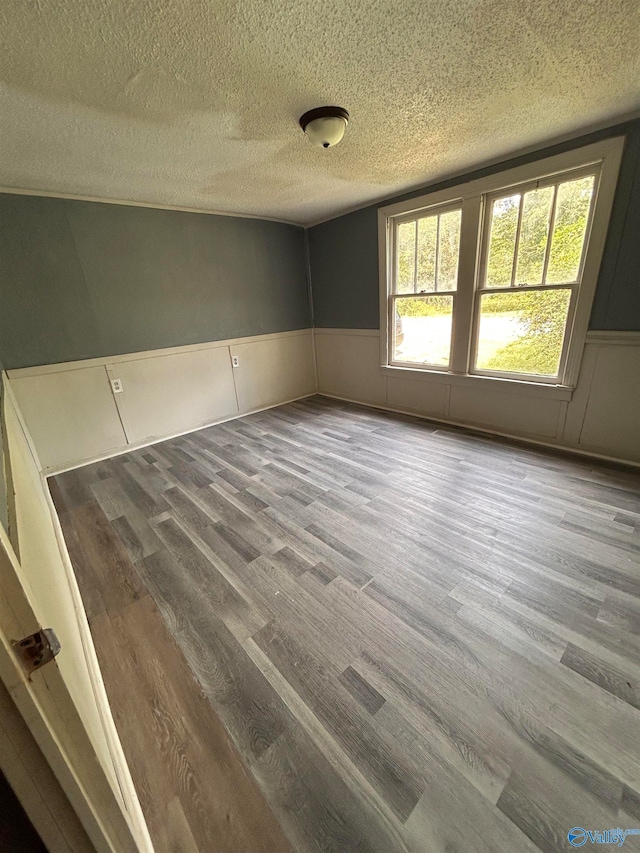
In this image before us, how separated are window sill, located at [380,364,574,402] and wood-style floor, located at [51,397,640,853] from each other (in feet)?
2.20

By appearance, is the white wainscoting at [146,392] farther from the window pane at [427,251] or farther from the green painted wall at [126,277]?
the window pane at [427,251]

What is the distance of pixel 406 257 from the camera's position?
3.79 meters

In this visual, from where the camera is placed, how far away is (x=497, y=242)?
10.0ft

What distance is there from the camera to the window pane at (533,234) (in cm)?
277

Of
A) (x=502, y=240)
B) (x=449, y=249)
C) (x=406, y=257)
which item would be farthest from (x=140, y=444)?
(x=502, y=240)

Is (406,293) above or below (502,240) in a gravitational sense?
below

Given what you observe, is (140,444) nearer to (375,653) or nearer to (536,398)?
(375,653)

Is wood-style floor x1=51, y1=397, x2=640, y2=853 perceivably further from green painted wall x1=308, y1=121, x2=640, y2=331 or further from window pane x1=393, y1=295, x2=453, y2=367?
window pane x1=393, y1=295, x2=453, y2=367

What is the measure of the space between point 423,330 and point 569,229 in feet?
4.90

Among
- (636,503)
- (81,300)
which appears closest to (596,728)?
(636,503)

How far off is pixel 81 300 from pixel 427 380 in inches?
140

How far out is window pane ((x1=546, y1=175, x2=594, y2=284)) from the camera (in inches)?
102

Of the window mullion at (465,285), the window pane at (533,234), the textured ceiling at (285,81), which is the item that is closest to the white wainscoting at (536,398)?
the window mullion at (465,285)

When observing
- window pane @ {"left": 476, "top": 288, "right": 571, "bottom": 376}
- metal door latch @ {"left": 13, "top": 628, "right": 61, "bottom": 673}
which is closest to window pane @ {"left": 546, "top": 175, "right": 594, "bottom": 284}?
window pane @ {"left": 476, "top": 288, "right": 571, "bottom": 376}
